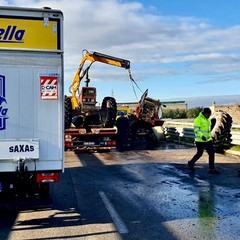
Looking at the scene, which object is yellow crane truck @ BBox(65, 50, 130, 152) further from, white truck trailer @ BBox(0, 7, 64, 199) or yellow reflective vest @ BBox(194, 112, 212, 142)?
white truck trailer @ BBox(0, 7, 64, 199)

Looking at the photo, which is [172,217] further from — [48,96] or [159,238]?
[48,96]

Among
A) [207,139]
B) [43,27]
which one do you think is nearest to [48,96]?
[43,27]

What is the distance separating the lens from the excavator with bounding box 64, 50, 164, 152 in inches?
704

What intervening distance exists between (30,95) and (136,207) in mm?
2895

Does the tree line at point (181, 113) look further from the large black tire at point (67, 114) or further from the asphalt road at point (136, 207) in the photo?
the asphalt road at point (136, 207)

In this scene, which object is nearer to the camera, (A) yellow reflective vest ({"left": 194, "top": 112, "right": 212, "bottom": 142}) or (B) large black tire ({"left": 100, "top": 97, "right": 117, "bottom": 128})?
(A) yellow reflective vest ({"left": 194, "top": 112, "right": 212, "bottom": 142})

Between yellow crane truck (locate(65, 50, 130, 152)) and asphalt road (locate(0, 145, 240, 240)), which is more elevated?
yellow crane truck (locate(65, 50, 130, 152))

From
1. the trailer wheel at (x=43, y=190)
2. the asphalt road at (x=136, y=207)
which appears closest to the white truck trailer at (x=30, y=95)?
the trailer wheel at (x=43, y=190)

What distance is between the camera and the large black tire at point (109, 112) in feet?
62.6

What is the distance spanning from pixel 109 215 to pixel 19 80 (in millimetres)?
2746

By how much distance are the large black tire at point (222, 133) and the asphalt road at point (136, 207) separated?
299 centimetres

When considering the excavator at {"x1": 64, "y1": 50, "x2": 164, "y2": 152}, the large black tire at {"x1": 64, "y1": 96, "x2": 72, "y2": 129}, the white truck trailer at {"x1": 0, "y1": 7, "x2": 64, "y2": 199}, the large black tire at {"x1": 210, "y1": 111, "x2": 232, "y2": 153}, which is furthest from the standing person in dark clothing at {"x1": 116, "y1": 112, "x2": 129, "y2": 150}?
the white truck trailer at {"x1": 0, "y1": 7, "x2": 64, "y2": 199}

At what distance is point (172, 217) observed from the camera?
278 inches

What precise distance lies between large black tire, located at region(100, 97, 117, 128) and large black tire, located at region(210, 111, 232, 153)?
485 centimetres
